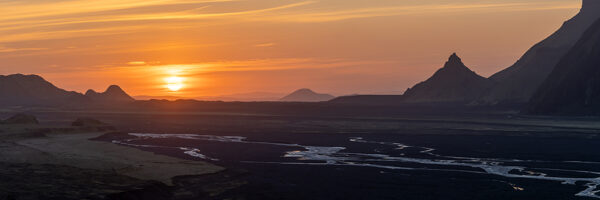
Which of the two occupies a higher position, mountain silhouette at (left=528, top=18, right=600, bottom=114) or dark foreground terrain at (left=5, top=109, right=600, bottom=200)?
mountain silhouette at (left=528, top=18, right=600, bottom=114)

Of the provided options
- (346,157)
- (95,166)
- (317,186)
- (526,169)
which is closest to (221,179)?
(317,186)

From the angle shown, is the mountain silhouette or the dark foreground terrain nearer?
the dark foreground terrain

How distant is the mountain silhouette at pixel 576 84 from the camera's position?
13112 cm

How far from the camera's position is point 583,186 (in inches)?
1806

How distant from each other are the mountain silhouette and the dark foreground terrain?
32165mm

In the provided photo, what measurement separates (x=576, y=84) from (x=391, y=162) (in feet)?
289

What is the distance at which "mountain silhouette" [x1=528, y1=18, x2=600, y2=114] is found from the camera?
131 meters

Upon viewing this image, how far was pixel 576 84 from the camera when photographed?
137250 millimetres

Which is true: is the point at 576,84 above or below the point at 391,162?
above

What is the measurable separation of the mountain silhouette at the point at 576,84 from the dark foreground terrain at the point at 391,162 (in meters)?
32.2

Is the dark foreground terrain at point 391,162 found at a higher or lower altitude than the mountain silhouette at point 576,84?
lower

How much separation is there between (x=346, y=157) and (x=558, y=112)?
84769 millimetres

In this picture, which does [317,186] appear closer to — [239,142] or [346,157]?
[346,157]

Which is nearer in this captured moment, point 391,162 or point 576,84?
point 391,162
